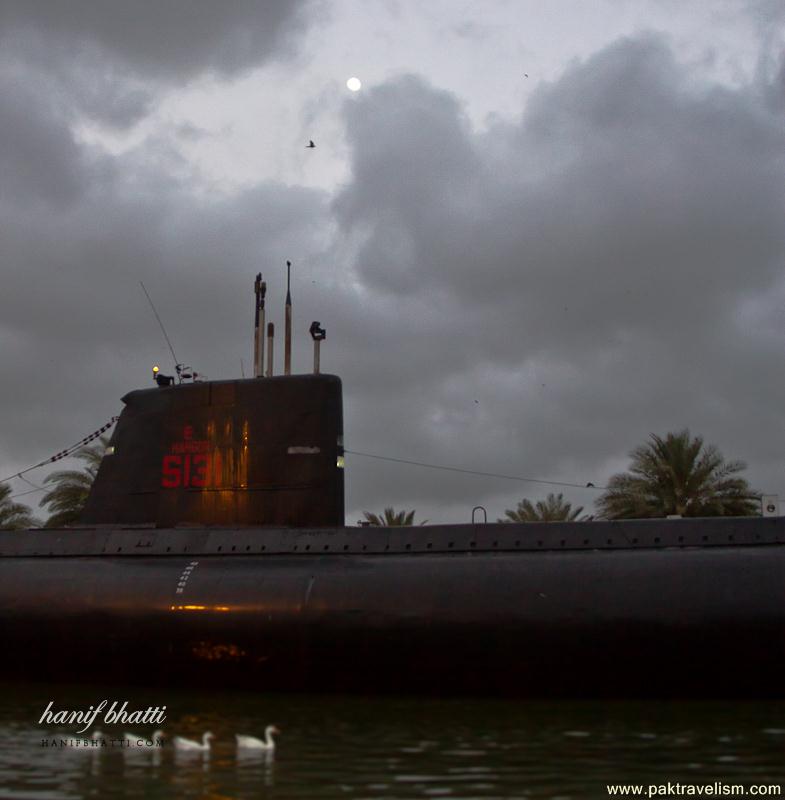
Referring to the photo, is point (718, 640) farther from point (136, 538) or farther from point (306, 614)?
point (136, 538)

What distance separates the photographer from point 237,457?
16094 millimetres

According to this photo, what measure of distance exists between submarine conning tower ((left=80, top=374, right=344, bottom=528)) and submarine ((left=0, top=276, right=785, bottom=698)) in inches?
1.1

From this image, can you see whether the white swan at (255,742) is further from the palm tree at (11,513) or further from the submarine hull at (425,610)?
the palm tree at (11,513)

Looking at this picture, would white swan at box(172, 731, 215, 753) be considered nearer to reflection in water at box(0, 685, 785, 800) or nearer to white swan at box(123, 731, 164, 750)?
reflection in water at box(0, 685, 785, 800)

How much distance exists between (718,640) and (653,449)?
18.2 metres

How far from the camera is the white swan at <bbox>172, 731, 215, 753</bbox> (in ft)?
31.3

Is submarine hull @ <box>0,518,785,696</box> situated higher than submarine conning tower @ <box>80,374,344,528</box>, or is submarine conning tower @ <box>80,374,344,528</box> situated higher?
submarine conning tower @ <box>80,374,344,528</box>

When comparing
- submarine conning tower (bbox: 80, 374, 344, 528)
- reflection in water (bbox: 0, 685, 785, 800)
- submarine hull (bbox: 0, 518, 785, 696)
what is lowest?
reflection in water (bbox: 0, 685, 785, 800)

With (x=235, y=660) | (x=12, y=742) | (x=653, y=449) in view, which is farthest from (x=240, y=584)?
(x=653, y=449)

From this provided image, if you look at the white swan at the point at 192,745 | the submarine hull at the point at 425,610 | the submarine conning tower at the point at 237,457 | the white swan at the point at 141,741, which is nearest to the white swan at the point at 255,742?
the white swan at the point at 192,745

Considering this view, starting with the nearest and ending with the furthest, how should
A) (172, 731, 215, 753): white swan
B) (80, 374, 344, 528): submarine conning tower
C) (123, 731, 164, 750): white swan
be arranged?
(172, 731, 215, 753): white swan, (123, 731, 164, 750): white swan, (80, 374, 344, 528): submarine conning tower

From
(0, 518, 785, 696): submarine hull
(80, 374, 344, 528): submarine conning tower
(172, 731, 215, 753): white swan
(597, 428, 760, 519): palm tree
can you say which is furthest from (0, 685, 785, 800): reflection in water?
(597, 428, 760, 519): palm tree

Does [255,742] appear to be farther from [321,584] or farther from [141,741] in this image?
[321,584]

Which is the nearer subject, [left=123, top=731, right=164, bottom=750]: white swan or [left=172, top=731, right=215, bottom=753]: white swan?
[left=172, top=731, right=215, bottom=753]: white swan
